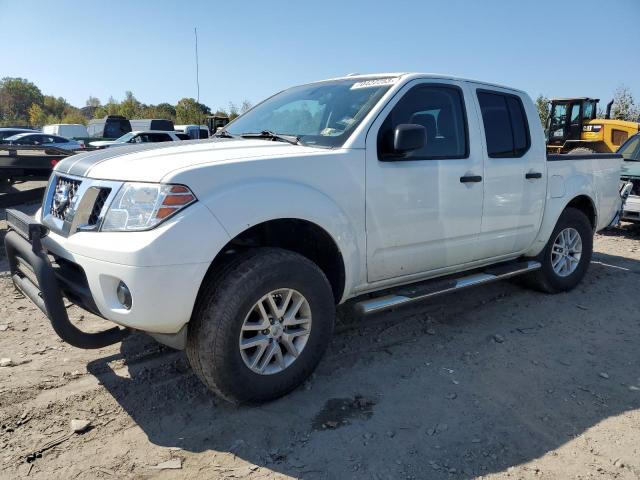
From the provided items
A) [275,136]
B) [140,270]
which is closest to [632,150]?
[275,136]

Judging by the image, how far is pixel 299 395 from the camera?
3.03 m

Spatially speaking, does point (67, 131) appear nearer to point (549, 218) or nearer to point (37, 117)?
point (549, 218)

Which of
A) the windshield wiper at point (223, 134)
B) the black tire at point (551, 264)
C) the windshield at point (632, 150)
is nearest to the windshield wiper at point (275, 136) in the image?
the windshield wiper at point (223, 134)

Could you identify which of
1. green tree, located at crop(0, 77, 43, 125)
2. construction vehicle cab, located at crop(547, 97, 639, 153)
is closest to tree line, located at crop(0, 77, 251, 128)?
green tree, located at crop(0, 77, 43, 125)

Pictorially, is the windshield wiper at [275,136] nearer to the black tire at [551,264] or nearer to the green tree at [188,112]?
the black tire at [551,264]

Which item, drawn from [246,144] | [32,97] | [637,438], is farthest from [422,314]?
[32,97]

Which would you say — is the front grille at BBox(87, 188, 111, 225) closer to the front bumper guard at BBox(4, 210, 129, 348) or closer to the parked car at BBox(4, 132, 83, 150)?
the front bumper guard at BBox(4, 210, 129, 348)

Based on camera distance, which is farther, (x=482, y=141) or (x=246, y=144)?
(x=482, y=141)

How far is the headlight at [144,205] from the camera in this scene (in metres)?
2.40

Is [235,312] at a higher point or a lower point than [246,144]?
lower

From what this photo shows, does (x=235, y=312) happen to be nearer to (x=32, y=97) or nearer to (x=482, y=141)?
(x=482, y=141)

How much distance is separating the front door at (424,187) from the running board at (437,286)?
0.14m

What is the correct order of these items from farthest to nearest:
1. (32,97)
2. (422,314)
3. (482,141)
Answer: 1. (32,97)
2. (422,314)
3. (482,141)

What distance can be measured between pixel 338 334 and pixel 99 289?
2.01 m
